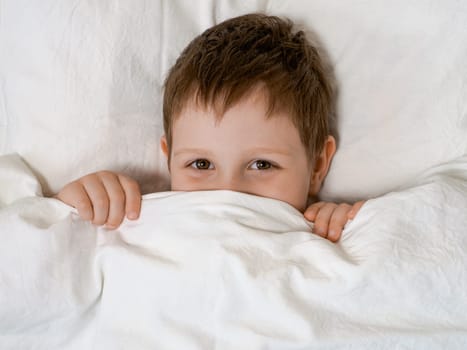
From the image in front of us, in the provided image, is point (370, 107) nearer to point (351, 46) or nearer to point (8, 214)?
point (351, 46)

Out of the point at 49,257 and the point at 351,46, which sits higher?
the point at 351,46

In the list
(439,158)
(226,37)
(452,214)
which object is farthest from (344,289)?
(226,37)

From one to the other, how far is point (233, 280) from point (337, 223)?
26 centimetres

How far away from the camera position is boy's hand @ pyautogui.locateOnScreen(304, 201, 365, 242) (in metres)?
1.09

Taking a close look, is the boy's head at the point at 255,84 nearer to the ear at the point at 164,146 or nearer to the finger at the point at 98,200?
the ear at the point at 164,146

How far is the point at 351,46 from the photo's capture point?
4.11 feet

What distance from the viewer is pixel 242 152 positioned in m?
1.08

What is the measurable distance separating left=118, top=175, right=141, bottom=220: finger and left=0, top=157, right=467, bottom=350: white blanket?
4 cm

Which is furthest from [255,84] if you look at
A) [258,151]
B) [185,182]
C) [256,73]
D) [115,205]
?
[115,205]

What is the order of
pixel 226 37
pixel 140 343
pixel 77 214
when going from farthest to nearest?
1. pixel 226 37
2. pixel 77 214
3. pixel 140 343

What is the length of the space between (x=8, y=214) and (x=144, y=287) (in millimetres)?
261

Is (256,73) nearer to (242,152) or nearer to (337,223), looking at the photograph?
(242,152)

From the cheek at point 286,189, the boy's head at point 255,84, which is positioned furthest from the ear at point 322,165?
the cheek at point 286,189


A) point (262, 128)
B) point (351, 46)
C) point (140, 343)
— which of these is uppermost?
point (351, 46)
